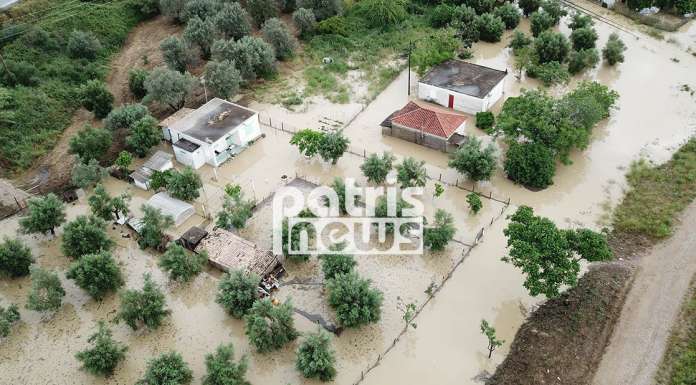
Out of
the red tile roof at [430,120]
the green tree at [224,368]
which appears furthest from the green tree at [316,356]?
the red tile roof at [430,120]

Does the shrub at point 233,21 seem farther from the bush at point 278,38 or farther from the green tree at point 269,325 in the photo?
the green tree at point 269,325

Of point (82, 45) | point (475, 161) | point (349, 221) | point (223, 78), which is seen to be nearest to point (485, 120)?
point (475, 161)

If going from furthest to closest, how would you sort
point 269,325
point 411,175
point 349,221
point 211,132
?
point 211,132 → point 411,175 → point 349,221 → point 269,325

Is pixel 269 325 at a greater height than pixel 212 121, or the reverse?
pixel 212 121

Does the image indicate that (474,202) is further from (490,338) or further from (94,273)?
(94,273)

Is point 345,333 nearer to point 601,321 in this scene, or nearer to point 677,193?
point 601,321

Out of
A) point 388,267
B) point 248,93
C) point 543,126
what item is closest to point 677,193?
point 543,126

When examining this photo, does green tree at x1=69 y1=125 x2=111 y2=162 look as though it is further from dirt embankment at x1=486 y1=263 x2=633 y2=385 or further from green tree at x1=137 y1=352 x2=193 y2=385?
dirt embankment at x1=486 y1=263 x2=633 y2=385
